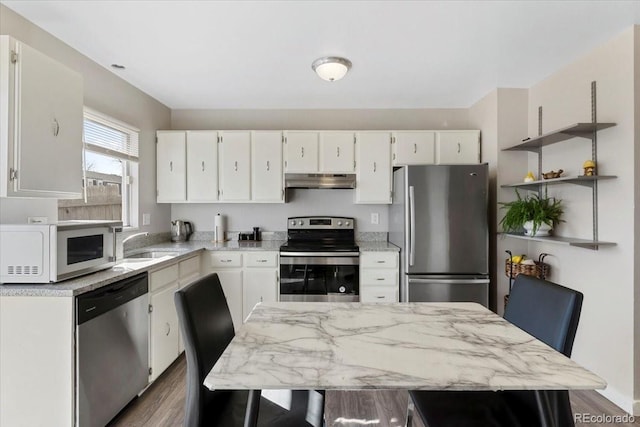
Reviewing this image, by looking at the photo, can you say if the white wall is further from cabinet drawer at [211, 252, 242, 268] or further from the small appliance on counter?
cabinet drawer at [211, 252, 242, 268]

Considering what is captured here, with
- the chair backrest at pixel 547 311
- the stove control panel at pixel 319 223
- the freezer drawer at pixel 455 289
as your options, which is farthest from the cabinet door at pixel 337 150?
the chair backrest at pixel 547 311

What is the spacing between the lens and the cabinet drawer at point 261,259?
3275 mm

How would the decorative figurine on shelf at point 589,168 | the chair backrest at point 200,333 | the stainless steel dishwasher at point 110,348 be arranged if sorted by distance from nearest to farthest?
the chair backrest at point 200,333, the stainless steel dishwasher at point 110,348, the decorative figurine on shelf at point 589,168

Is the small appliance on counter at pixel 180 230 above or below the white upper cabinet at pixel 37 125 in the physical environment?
below

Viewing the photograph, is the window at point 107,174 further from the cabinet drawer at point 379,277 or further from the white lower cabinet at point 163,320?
the cabinet drawer at point 379,277

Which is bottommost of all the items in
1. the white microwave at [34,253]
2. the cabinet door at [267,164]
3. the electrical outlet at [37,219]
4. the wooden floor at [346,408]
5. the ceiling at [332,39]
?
the wooden floor at [346,408]

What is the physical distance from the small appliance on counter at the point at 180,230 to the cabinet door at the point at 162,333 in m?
1.09

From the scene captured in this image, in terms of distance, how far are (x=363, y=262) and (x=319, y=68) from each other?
5.86ft

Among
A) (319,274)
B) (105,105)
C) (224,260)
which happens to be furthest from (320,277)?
(105,105)

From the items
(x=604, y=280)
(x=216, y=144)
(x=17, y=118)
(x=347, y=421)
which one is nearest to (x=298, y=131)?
(x=216, y=144)

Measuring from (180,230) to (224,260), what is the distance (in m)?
0.80

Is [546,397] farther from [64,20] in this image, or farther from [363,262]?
[64,20]

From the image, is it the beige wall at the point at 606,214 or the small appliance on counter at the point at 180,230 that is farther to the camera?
the small appliance on counter at the point at 180,230

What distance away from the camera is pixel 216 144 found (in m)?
3.52
